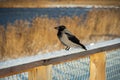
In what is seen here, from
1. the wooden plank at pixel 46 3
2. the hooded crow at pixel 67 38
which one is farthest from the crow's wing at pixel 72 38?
the wooden plank at pixel 46 3

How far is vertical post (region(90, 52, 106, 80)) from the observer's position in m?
2.25

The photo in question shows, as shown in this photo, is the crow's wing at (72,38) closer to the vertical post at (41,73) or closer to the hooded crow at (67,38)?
the hooded crow at (67,38)

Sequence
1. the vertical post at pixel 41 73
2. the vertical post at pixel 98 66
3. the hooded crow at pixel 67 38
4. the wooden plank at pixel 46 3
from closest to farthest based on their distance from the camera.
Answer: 1. the wooden plank at pixel 46 3
2. the vertical post at pixel 41 73
3. the hooded crow at pixel 67 38
4. the vertical post at pixel 98 66

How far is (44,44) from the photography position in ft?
6.29

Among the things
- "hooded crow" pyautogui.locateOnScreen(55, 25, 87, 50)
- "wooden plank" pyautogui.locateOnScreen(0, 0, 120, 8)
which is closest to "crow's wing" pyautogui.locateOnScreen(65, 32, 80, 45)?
"hooded crow" pyautogui.locateOnScreen(55, 25, 87, 50)

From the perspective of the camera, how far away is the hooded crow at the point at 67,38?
6.30 feet

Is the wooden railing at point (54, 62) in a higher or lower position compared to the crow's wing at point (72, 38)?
lower

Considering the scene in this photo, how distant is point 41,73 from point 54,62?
126 mm

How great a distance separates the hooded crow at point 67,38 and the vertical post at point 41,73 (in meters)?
0.23

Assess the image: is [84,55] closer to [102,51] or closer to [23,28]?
[102,51]

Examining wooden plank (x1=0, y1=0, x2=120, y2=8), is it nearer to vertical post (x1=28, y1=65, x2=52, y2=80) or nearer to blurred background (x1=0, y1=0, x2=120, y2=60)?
blurred background (x1=0, y1=0, x2=120, y2=60)

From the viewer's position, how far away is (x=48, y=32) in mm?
1922

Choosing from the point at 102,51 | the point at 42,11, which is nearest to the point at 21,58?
the point at 42,11

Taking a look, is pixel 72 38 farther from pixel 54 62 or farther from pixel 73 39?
pixel 54 62
